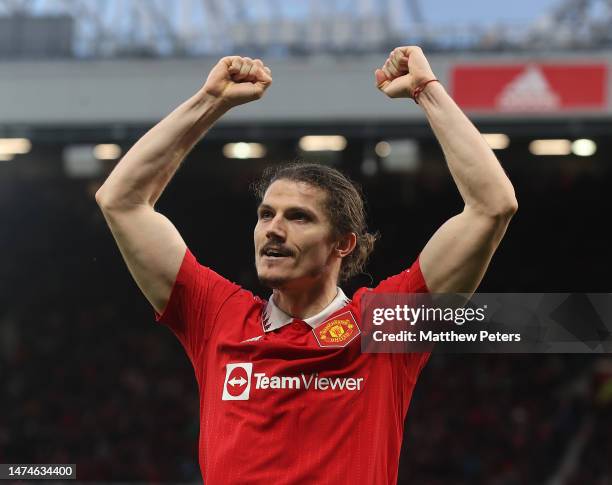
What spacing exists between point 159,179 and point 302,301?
0.52m

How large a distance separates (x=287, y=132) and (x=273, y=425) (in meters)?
10.7

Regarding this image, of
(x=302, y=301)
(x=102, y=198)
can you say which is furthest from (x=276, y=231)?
(x=102, y=198)

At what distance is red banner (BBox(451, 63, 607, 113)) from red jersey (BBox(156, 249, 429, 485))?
31.8ft

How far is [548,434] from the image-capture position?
14844mm

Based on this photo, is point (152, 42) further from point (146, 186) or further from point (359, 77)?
point (146, 186)

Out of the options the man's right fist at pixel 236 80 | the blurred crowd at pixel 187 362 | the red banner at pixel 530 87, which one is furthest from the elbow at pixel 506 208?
the blurred crowd at pixel 187 362

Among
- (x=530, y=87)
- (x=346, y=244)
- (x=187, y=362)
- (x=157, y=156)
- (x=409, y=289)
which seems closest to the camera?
(x=409, y=289)

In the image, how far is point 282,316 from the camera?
2.80 metres

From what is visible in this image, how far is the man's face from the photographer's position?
A: 2713 millimetres

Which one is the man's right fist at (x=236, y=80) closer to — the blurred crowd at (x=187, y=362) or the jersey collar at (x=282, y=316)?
the jersey collar at (x=282, y=316)

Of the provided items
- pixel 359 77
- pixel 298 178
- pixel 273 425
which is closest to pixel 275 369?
pixel 273 425

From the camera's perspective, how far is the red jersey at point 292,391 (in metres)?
2.52

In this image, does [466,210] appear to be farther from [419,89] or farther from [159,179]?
[159,179]

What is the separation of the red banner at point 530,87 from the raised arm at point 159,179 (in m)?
9.56
